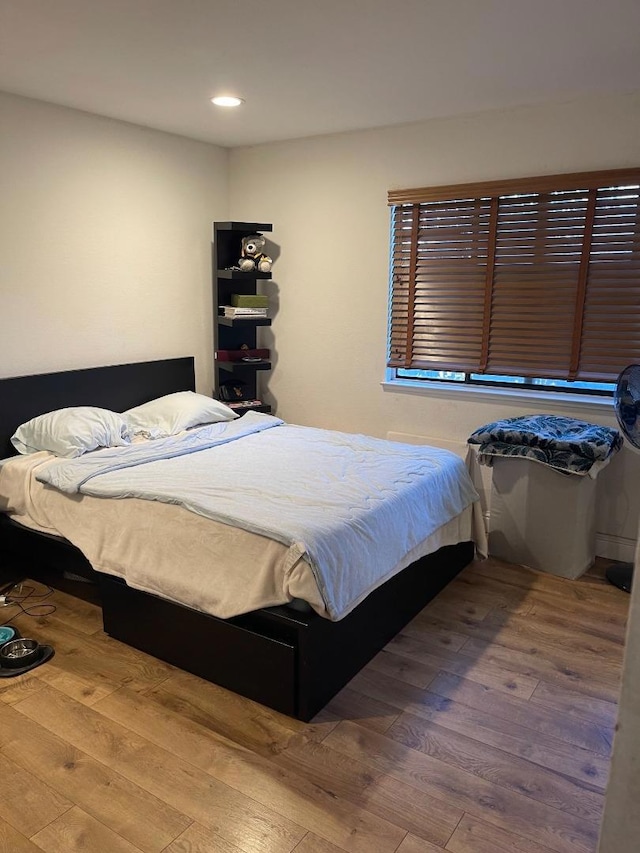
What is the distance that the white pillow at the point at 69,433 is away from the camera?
314 cm

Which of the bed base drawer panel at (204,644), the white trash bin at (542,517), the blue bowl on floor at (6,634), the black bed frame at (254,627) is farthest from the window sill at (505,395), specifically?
the blue bowl on floor at (6,634)

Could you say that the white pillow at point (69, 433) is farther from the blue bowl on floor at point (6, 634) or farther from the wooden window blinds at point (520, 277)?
the wooden window blinds at point (520, 277)

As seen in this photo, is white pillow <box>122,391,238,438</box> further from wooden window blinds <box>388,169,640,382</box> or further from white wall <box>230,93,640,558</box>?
wooden window blinds <box>388,169,640,382</box>

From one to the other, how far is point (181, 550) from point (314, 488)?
0.64m

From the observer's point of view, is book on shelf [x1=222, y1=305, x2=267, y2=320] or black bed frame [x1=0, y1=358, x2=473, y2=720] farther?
book on shelf [x1=222, y1=305, x2=267, y2=320]

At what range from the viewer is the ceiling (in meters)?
2.18

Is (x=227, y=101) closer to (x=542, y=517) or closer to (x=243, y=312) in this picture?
(x=243, y=312)

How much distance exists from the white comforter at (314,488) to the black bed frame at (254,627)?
17 centimetres

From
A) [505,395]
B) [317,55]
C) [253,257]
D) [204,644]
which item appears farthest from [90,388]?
[505,395]

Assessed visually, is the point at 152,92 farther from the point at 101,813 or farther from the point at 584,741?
the point at 584,741

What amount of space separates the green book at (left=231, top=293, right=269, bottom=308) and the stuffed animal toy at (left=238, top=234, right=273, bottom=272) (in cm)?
18

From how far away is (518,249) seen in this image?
352cm

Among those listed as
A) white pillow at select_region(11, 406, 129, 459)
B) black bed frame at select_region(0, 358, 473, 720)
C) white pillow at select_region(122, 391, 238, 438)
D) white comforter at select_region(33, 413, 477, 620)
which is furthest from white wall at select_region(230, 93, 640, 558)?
white pillow at select_region(11, 406, 129, 459)

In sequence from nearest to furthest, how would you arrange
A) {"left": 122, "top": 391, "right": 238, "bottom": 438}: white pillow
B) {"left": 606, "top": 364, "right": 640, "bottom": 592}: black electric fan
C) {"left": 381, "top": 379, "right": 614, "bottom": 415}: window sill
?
{"left": 606, "top": 364, "right": 640, "bottom": 592}: black electric fan, {"left": 381, "top": 379, "right": 614, "bottom": 415}: window sill, {"left": 122, "top": 391, "right": 238, "bottom": 438}: white pillow
